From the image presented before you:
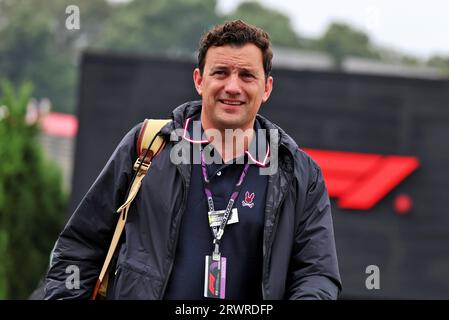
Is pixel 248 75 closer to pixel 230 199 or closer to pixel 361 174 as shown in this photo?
pixel 230 199

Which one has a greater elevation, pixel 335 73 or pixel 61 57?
pixel 61 57

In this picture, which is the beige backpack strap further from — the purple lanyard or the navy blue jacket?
the purple lanyard

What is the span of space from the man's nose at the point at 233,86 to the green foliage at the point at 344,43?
52.9m

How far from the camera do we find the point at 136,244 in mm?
3471

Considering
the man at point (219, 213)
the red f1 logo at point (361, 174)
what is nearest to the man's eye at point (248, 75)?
the man at point (219, 213)

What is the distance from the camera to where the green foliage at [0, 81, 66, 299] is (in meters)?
14.0

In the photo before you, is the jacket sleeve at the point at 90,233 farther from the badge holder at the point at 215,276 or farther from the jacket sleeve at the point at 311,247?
the jacket sleeve at the point at 311,247

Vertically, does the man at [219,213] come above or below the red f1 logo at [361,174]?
below

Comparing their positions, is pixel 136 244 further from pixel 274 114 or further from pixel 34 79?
pixel 34 79

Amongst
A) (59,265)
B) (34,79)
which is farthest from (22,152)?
(34,79)

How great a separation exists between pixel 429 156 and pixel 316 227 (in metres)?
8.25

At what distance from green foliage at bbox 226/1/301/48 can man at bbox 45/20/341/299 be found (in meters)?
49.0

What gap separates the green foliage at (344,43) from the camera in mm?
56875

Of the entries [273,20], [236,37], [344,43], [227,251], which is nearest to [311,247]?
[227,251]
